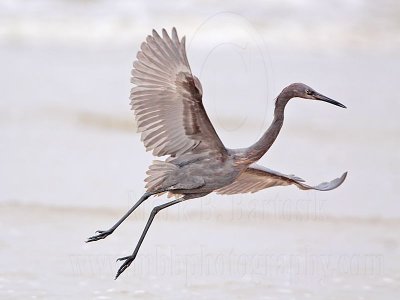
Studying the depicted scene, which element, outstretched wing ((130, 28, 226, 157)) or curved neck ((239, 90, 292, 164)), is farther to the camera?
curved neck ((239, 90, 292, 164))

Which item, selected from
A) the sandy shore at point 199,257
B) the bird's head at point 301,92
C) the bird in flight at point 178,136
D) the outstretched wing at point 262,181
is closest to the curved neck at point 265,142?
the bird in flight at point 178,136

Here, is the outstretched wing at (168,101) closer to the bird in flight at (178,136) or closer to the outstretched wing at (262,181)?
the bird in flight at (178,136)

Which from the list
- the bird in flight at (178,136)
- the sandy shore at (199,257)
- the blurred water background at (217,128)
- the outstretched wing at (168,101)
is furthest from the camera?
the blurred water background at (217,128)

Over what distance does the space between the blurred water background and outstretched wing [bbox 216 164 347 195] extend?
2.54 feet

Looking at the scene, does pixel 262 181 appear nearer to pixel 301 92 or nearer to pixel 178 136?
pixel 301 92

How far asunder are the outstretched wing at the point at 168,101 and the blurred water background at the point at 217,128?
1.32 meters

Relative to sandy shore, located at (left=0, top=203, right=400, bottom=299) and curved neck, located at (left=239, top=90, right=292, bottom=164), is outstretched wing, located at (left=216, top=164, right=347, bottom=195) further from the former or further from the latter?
sandy shore, located at (left=0, top=203, right=400, bottom=299)

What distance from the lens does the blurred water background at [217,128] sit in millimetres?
8648

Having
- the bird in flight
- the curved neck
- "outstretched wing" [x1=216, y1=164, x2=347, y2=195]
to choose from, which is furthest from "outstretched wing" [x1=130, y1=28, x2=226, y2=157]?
"outstretched wing" [x1=216, y1=164, x2=347, y2=195]

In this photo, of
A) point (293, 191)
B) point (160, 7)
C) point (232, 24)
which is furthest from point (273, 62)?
point (293, 191)

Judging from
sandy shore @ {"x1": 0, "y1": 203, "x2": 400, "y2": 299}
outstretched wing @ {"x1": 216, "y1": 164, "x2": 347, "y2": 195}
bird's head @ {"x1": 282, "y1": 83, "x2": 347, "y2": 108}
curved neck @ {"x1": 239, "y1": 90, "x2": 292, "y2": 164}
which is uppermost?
bird's head @ {"x1": 282, "y1": 83, "x2": 347, "y2": 108}

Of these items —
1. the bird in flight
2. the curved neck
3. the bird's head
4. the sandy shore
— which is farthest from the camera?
the sandy shore

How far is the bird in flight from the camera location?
6.35 metres

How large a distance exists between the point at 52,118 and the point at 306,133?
3.90 metres
